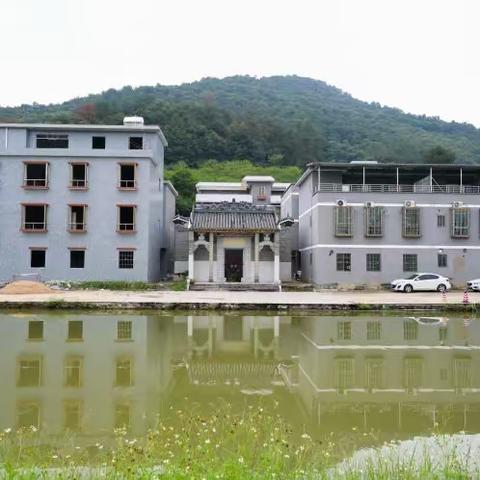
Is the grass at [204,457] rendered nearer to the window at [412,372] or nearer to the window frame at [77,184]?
the window at [412,372]

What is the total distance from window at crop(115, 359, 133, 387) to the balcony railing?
20.8m

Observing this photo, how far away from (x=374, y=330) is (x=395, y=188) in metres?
16.3

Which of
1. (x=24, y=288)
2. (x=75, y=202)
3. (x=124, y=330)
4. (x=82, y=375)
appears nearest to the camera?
(x=82, y=375)

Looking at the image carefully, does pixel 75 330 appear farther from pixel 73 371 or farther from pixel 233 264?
pixel 233 264

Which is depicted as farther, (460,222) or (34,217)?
(34,217)

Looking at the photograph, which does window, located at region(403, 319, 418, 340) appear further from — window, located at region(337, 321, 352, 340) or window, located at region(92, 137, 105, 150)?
window, located at region(92, 137, 105, 150)

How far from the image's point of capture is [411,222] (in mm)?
29016

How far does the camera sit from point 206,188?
1955 inches

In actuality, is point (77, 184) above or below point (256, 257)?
above

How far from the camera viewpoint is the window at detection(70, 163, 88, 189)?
29555mm

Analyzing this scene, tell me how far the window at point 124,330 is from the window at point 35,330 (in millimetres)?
1935

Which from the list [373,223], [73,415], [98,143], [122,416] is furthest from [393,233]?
[73,415]

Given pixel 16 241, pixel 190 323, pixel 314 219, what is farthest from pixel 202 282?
pixel 190 323

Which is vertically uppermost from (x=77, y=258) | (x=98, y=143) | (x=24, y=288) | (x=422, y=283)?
(x=98, y=143)
